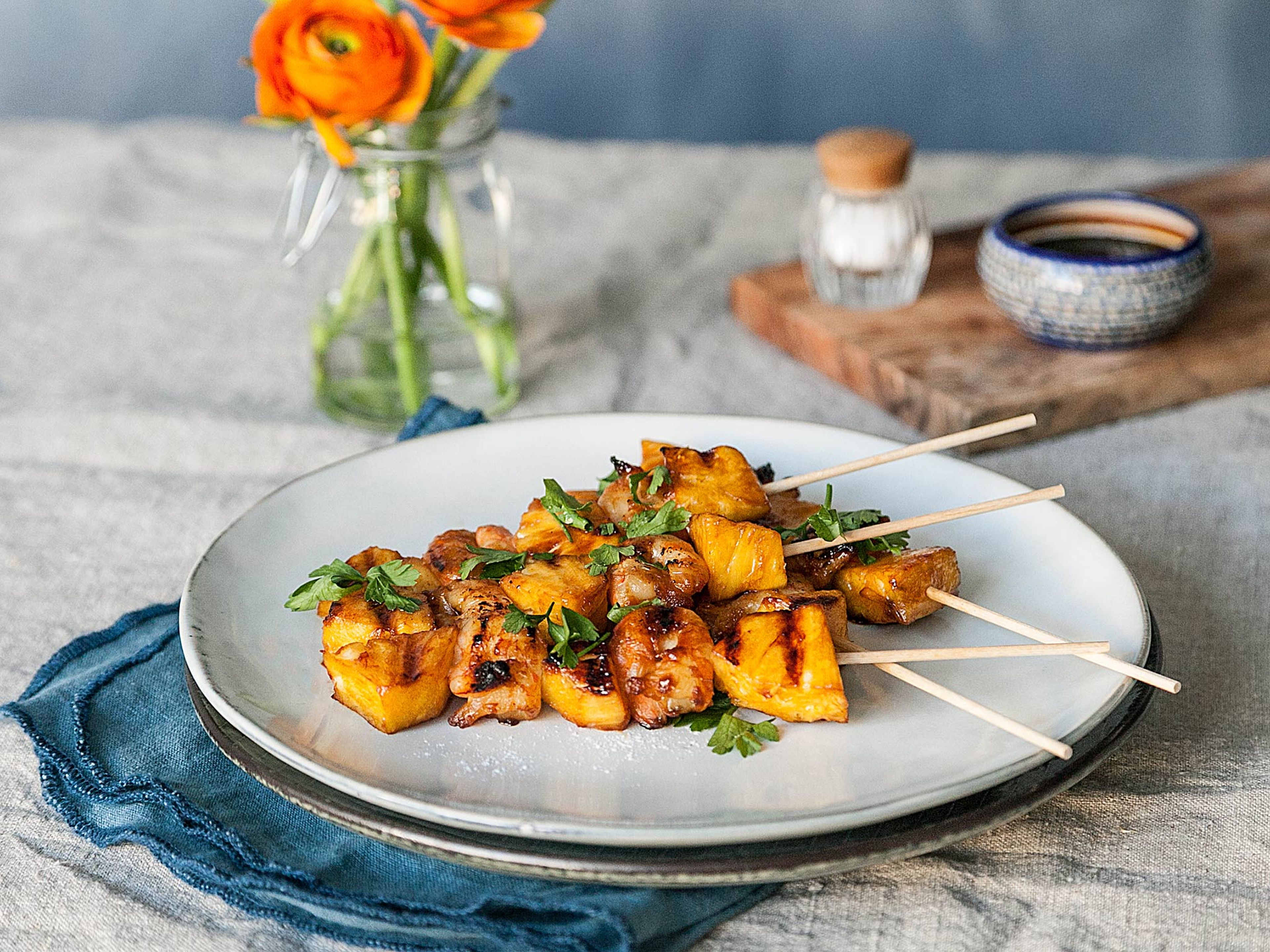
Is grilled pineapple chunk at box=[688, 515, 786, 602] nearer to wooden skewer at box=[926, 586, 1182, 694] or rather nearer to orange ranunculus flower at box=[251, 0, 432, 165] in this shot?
wooden skewer at box=[926, 586, 1182, 694]

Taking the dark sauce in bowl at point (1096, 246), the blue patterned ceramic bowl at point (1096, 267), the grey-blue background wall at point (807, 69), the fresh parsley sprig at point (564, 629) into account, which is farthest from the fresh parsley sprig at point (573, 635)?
the grey-blue background wall at point (807, 69)

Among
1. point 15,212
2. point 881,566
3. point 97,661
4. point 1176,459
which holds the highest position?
point 881,566

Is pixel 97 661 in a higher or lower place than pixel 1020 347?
lower

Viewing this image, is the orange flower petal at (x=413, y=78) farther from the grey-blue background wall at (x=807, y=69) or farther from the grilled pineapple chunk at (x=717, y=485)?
the grey-blue background wall at (x=807, y=69)

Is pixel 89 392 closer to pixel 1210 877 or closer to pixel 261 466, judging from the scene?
pixel 261 466

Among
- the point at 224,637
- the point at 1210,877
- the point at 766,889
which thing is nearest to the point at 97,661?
the point at 224,637

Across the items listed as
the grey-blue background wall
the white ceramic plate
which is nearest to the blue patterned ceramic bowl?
the white ceramic plate
